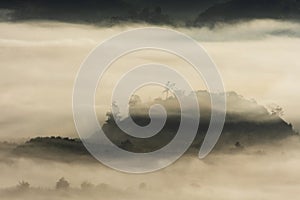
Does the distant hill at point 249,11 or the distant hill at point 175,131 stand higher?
the distant hill at point 249,11

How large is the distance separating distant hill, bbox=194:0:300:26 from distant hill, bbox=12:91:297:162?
17cm

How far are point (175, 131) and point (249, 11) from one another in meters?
0.30

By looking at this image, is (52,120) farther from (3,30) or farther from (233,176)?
(233,176)

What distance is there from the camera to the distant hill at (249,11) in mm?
1141

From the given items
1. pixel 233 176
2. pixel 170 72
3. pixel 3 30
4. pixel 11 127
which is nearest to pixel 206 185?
pixel 233 176

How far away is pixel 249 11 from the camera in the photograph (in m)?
1.15

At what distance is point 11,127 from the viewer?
1.09 metres

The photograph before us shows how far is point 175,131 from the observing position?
108cm

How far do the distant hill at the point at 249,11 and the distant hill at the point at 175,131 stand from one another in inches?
6.8

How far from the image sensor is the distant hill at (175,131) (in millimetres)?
1077

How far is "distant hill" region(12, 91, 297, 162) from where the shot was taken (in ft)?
3.53

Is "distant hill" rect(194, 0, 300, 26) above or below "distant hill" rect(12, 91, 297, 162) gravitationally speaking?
above

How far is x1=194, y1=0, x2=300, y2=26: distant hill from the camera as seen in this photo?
1.14 metres

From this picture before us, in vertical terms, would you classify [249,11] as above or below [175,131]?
above
